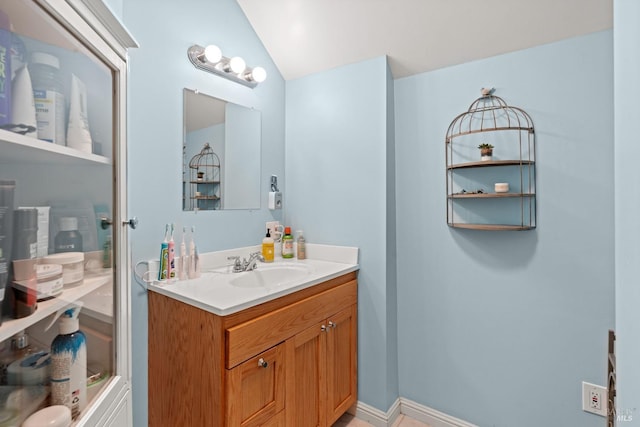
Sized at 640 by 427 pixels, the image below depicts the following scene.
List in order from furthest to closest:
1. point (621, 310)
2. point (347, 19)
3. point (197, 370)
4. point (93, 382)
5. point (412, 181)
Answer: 1. point (412, 181)
2. point (347, 19)
3. point (197, 370)
4. point (93, 382)
5. point (621, 310)

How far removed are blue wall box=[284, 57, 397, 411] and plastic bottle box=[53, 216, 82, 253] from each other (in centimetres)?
130

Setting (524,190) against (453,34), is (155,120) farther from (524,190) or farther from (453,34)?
(524,190)

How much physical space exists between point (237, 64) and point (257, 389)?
61.1 inches

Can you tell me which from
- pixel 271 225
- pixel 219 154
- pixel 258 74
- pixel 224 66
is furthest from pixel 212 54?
pixel 271 225

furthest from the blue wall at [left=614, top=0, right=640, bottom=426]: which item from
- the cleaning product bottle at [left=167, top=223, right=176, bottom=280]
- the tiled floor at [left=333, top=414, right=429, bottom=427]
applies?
the cleaning product bottle at [left=167, top=223, right=176, bottom=280]

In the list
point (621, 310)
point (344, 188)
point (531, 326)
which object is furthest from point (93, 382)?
point (531, 326)

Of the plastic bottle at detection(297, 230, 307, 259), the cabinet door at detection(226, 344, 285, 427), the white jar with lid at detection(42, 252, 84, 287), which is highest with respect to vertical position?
the white jar with lid at detection(42, 252, 84, 287)

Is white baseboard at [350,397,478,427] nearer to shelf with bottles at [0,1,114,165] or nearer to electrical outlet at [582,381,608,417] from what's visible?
electrical outlet at [582,381,608,417]

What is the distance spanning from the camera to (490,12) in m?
1.45

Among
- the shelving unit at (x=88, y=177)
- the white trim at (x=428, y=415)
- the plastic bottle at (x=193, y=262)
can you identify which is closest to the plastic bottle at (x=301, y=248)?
the plastic bottle at (x=193, y=262)

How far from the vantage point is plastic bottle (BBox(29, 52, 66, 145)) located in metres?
0.67

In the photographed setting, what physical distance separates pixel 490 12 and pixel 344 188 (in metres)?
1.08

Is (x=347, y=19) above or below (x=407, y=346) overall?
above

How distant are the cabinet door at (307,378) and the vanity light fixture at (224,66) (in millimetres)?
1373
